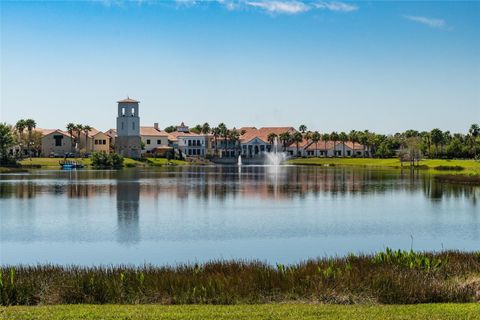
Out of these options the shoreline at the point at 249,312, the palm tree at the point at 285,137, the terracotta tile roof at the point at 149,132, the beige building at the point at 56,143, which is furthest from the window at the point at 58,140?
the shoreline at the point at 249,312

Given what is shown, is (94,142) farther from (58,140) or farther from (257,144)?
(257,144)

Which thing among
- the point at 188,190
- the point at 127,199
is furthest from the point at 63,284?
the point at 188,190

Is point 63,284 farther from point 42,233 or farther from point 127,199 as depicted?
point 127,199

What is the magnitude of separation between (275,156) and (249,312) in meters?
165

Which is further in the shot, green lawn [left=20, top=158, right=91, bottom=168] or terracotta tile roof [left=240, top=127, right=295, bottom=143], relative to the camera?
terracotta tile roof [left=240, top=127, right=295, bottom=143]

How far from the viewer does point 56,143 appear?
144 metres

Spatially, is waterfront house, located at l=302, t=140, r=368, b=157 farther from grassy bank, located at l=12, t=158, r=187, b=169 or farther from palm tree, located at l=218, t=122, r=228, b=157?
grassy bank, located at l=12, t=158, r=187, b=169

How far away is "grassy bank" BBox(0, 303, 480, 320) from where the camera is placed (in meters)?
12.2

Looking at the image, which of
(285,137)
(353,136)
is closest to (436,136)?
(353,136)

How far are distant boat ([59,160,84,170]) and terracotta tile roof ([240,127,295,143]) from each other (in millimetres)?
64102

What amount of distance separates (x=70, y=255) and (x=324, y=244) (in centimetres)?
1080

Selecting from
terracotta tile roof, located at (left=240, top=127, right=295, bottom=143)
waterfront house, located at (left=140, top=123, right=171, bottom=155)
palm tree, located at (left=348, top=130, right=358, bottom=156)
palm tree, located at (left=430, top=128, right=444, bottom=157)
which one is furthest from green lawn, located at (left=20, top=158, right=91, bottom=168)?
palm tree, located at (left=430, top=128, right=444, bottom=157)

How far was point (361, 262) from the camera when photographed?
18.4 meters

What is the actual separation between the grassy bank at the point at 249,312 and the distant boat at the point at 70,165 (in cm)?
11158
